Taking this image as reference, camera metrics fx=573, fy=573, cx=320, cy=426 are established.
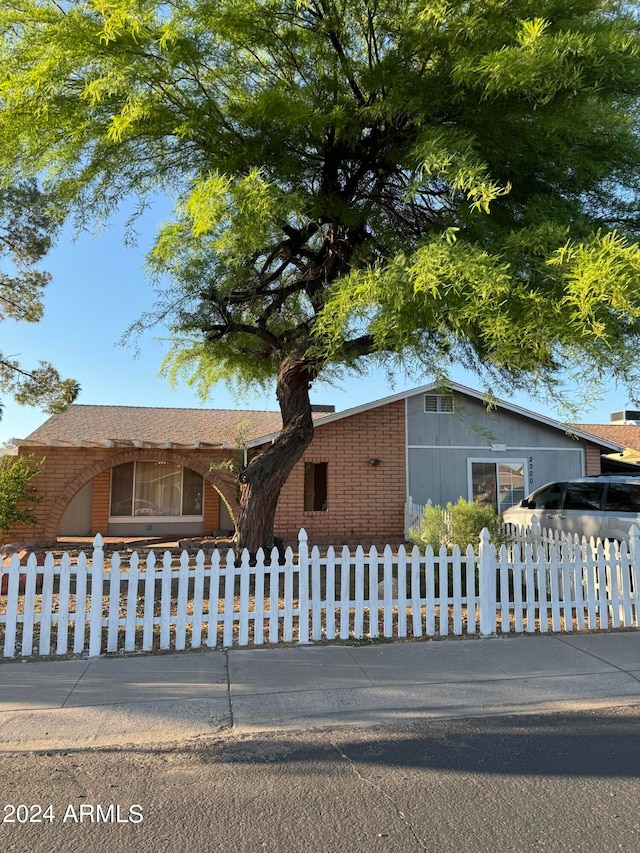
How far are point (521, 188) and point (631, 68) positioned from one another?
1438 mm

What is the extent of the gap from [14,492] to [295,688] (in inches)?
319

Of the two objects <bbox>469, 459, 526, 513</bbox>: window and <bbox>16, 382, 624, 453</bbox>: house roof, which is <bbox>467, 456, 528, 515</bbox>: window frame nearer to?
<bbox>469, 459, 526, 513</bbox>: window

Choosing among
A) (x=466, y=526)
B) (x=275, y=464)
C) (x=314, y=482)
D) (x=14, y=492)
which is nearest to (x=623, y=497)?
(x=466, y=526)

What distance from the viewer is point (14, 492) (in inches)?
420

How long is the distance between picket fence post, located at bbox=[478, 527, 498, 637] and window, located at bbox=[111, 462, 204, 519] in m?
10.6

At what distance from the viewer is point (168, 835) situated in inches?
113

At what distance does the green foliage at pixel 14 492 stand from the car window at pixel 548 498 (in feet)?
32.0

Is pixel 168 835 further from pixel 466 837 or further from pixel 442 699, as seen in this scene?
pixel 442 699

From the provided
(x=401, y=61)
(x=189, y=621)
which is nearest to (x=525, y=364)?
(x=401, y=61)

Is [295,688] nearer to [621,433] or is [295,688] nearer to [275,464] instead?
[275,464]

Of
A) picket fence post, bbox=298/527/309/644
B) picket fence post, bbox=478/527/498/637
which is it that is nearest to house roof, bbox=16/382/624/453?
picket fence post, bbox=478/527/498/637

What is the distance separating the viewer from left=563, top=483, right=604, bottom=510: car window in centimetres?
938

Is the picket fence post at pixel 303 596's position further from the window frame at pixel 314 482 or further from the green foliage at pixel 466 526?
the window frame at pixel 314 482

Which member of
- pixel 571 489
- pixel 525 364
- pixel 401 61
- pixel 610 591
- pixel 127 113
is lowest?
pixel 610 591
